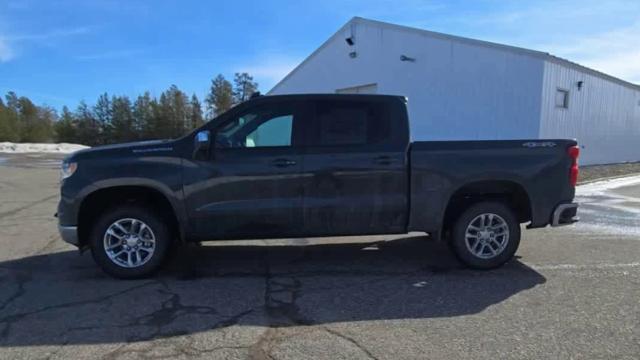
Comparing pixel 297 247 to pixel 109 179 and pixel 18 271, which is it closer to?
pixel 109 179

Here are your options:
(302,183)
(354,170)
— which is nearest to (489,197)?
(354,170)

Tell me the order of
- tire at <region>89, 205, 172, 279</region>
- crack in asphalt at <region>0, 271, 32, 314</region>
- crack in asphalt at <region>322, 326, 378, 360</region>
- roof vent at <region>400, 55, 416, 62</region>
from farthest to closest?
roof vent at <region>400, 55, 416, 62</region> < tire at <region>89, 205, 172, 279</region> < crack in asphalt at <region>0, 271, 32, 314</region> < crack in asphalt at <region>322, 326, 378, 360</region>

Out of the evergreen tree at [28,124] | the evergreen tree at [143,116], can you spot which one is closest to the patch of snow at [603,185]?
the evergreen tree at [143,116]

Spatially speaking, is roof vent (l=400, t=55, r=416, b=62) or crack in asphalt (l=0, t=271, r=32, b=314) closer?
crack in asphalt (l=0, t=271, r=32, b=314)

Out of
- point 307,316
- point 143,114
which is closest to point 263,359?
point 307,316

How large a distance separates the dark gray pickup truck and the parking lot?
50cm

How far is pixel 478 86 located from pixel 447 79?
136 centimetres

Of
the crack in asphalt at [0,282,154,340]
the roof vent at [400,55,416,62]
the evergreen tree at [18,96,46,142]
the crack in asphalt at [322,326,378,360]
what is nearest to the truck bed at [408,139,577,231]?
the crack in asphalt at [322,326,378,360]

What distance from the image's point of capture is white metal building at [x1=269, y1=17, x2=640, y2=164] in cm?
1770

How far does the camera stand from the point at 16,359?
11.1ft

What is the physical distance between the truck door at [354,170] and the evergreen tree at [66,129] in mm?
77666

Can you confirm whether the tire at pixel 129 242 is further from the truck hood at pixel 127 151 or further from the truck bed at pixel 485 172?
the truck bed at pixel 485 172

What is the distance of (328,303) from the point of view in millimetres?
4488

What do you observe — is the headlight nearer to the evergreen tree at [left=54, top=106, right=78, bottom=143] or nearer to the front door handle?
the front door handle
